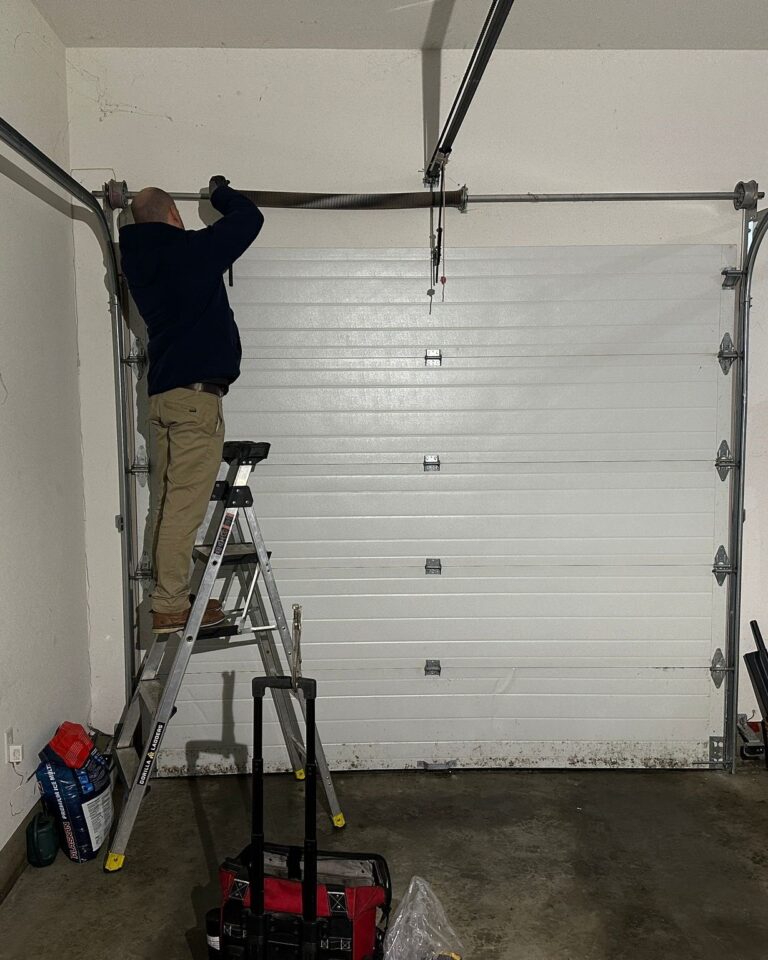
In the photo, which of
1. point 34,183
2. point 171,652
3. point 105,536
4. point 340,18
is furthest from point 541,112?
point 171,652

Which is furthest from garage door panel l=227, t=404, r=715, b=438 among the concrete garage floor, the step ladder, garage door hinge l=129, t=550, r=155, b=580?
the concrete garage floor

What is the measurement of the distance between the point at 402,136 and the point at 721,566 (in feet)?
8.26

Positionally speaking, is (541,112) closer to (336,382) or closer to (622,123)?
(622,123)

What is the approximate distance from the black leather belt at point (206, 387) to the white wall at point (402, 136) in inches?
33.2

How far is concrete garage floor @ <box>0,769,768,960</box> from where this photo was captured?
235 cm

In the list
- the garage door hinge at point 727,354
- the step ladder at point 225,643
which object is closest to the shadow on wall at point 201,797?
the step ladder at point 225,643

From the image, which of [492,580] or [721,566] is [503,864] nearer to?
[492,580]

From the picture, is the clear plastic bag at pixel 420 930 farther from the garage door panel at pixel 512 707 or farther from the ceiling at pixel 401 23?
the ceiling at pixel 401 23

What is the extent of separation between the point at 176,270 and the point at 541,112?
189cm

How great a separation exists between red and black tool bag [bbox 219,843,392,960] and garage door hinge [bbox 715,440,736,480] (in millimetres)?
2377

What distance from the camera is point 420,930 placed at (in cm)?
226

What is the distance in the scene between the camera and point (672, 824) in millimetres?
3041

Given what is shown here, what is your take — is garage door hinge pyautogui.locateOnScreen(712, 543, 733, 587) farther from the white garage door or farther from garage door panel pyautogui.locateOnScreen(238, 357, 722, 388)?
garage door panel pyautogui.locateOnScreen(238, 357, 722, 388)

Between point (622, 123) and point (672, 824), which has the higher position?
point (622, 123)
